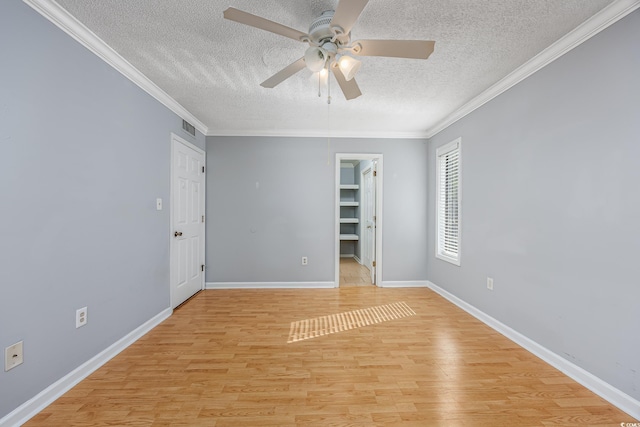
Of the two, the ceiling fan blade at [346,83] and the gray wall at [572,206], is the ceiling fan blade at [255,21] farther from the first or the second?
the gray wall at [572,206]

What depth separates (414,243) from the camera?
433cm

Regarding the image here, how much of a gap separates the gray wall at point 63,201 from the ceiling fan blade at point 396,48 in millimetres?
1922

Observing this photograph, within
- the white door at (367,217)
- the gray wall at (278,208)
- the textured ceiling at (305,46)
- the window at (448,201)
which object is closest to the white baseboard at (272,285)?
the gray wall at (278,208)

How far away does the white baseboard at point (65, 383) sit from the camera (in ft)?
4.87

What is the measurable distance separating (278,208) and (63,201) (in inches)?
105

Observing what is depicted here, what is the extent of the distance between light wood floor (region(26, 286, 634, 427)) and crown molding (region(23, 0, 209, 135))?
7.95ft

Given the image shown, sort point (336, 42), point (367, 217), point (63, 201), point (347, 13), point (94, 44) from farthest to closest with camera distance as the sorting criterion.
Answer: point (367, 217) → point (94, 44) → point (63, 201) → point (336, 42) → point (347, 13)

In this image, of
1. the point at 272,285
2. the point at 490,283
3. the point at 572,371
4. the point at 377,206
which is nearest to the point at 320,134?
the point at 377,206

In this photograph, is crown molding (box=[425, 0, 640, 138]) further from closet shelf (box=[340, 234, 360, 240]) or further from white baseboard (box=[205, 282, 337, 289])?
closet shelf (box=[340, 234, 360, 240])

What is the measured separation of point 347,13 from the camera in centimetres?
134

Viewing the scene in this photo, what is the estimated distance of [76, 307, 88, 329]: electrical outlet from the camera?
188 cm

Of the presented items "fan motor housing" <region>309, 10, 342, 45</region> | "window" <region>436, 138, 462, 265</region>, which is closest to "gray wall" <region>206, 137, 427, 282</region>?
"window" <region>436, 138, 462, 265</region>

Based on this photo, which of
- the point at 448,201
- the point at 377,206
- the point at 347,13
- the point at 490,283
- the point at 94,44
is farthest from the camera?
the point at 377,206

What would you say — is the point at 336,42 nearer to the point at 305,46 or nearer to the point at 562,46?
the point at 305,46
